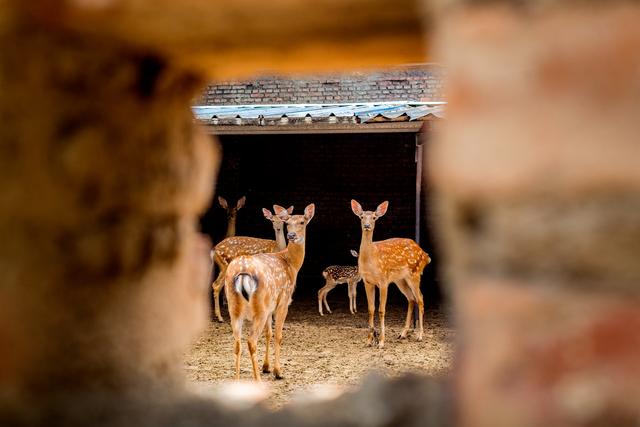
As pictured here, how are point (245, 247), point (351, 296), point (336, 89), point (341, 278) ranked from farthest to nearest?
point (336, 89), point (351, 296), point (341, 278), point (245, 247)

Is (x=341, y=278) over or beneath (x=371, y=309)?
over

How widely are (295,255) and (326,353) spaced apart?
1151mm

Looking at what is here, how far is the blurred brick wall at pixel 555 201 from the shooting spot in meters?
0.62

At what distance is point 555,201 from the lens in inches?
25.0

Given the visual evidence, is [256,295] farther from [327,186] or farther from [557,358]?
[327,186]

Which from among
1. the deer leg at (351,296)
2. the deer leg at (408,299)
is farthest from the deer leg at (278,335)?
the deer leg at (351,296)

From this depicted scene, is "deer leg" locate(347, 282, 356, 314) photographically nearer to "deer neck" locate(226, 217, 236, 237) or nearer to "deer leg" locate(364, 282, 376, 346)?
"deer leg" locate(364, 282, 376, 346)

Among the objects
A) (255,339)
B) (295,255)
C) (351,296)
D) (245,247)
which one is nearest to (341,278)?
(351,296)

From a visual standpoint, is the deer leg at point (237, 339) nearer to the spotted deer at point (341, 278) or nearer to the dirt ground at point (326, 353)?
the dirt ground at point (326, 353)

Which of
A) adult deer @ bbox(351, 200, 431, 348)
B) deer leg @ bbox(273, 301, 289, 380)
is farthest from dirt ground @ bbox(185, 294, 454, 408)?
adult deer @ bbox(351, 200, 431, 348)

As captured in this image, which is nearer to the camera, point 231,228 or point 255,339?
point 255,339

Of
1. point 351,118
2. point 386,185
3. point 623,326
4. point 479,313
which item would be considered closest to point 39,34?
point 479,313

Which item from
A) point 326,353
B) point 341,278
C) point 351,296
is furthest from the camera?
point 351,296

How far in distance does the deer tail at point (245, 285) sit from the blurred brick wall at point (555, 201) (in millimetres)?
5589
